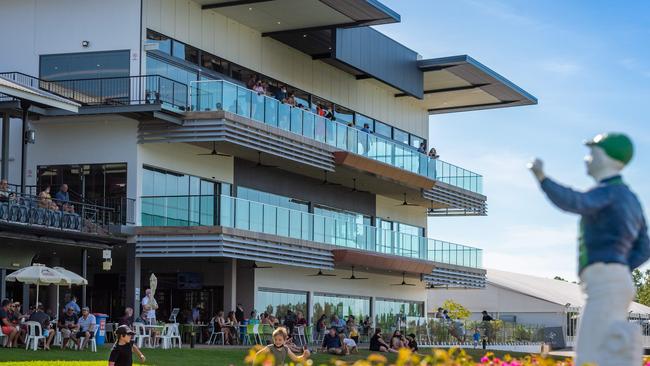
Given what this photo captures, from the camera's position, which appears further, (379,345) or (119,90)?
(379,345)

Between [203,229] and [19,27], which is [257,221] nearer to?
[203,229]

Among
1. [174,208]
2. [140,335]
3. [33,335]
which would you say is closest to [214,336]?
[174,208]

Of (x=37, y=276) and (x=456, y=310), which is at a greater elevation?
(x=37, y=276)

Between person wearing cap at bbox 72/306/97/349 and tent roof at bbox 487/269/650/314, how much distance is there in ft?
155

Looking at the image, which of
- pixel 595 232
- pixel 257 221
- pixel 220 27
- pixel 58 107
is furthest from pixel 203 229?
pixel 595 232

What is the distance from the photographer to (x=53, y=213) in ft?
115

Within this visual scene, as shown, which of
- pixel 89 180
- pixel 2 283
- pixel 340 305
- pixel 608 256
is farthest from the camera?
pixel 340 305

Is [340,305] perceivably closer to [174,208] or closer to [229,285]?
[229,285]

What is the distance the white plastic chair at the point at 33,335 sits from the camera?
99.0ft

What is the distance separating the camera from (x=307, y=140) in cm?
4362

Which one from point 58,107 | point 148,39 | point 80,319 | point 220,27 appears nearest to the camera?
point 80,319

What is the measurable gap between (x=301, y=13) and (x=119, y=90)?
790 centimetres

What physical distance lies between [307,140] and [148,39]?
23.5 feet

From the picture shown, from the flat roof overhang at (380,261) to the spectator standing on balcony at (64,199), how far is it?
38.7 ft
